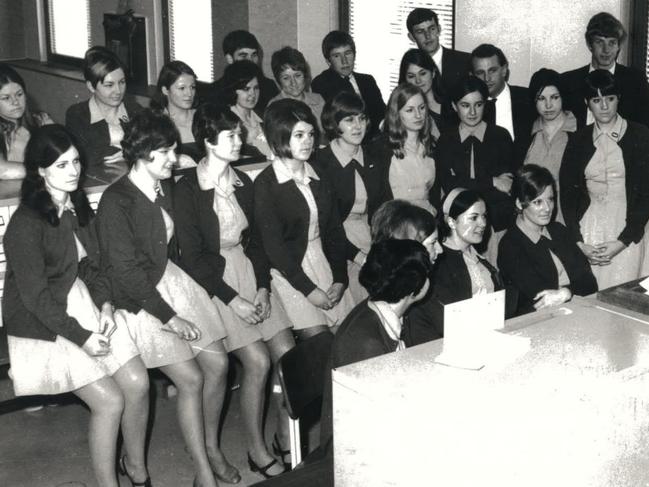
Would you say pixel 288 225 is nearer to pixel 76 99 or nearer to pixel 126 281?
pixel 126 281

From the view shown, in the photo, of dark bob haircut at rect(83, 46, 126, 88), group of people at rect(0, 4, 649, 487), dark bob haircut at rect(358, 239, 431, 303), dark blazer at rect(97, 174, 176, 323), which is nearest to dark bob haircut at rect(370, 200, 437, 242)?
group of people at rect(0, 4, 649, 487)

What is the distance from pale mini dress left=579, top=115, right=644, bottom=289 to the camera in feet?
14.1

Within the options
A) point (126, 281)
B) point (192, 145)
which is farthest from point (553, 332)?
point (192, 145)

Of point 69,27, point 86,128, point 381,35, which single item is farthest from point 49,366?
point 69,27

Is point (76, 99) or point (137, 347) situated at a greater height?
point (76, 99)

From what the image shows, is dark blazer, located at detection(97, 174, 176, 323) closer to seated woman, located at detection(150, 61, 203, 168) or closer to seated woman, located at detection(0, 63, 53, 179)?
seated woman, located at detection(0, 63, 53, 179)

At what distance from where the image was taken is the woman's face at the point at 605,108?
4.29 meters

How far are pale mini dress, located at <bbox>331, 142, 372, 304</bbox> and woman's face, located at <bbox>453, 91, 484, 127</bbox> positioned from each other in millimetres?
625

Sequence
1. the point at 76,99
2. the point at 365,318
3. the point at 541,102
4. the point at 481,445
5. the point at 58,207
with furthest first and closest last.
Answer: the point at 76,99 → the point at 541,102 → the point at 58,207 → the point at 365,318 → the point at 481,445

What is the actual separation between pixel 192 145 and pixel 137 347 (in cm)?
132

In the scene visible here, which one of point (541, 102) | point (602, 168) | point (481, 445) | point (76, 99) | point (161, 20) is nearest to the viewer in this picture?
point (481, 445)

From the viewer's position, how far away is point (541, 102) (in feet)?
15.1

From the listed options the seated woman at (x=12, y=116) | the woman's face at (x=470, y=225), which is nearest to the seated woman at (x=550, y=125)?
the woman's face at (x=470, y=225)

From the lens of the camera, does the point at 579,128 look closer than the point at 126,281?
No
